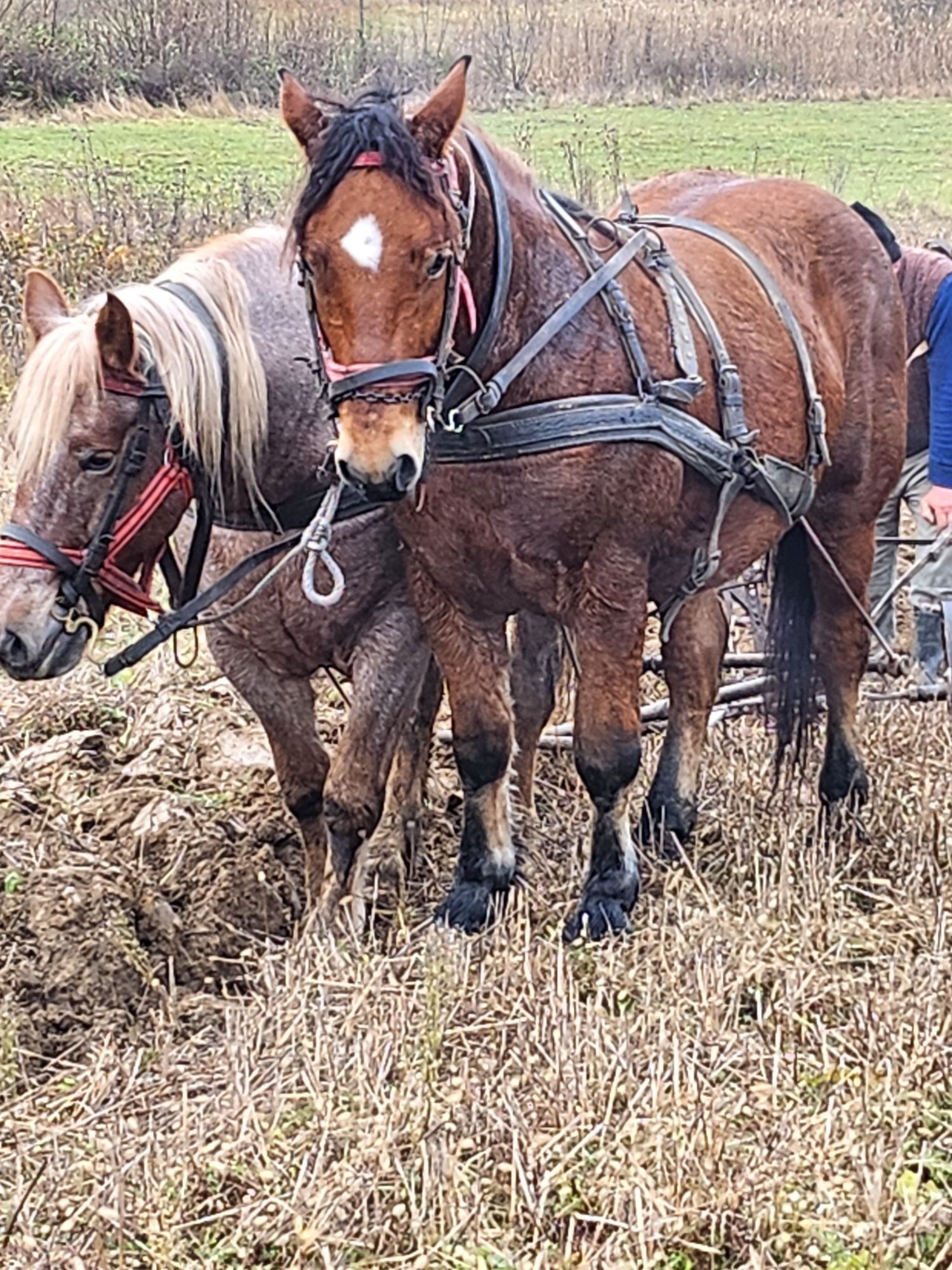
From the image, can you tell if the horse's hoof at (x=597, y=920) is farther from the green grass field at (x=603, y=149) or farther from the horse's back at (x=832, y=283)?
the green grass field at (x=603, y=149)

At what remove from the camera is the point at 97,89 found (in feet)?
59.5

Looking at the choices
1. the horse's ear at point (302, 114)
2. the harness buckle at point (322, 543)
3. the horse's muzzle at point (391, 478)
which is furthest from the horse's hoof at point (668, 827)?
the horse's ear at point (302, 114)

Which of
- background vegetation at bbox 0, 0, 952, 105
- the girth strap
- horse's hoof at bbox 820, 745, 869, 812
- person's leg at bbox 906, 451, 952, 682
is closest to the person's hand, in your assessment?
horse's hoof at bbox 820, 745, 869, 812

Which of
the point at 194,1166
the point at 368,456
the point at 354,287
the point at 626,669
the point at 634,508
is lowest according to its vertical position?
the point at 194,1166

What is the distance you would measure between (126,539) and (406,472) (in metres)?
0.71

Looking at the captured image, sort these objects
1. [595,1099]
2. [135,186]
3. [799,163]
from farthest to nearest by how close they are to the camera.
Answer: [799,163], [135,186], [595,1099]

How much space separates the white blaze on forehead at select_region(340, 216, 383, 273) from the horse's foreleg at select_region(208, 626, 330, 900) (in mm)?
1278

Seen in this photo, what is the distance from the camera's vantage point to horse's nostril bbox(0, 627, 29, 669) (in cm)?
309

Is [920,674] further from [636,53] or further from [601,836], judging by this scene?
[636,53]

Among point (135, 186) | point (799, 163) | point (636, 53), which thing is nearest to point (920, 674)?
point (135, 186)

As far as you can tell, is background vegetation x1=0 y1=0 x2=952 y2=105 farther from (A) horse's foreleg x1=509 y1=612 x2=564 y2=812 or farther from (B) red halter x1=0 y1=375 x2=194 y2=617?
(B) red halter x1=0 y1=375 x2=194 y2=617

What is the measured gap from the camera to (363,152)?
9.03 feet

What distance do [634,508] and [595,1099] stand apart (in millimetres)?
1250

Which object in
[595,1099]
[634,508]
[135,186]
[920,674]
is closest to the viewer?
[595,1099]
